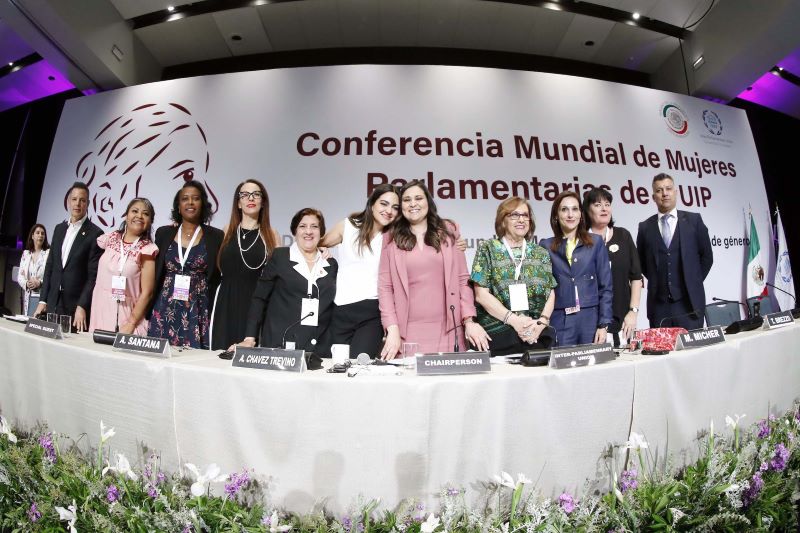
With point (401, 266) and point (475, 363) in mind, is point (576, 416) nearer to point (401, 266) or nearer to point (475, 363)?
point (475, 363)

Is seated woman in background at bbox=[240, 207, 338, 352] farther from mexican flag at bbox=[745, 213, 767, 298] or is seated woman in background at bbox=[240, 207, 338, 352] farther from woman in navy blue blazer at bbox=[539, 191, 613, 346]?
mexican flag at bbox=[745, 213, 767, 298]

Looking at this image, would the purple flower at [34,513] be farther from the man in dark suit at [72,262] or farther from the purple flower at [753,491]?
the man in dark suit at [72,262]

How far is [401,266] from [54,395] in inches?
50.4

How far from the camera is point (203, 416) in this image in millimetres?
1213

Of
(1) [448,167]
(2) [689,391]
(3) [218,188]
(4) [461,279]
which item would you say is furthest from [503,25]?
(2) [689,391]

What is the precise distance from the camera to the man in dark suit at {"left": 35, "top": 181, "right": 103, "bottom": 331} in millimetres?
3309

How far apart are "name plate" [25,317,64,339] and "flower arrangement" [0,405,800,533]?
0.32m

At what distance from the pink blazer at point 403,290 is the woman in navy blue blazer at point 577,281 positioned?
0.57m

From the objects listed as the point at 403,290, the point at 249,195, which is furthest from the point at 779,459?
the point at 249,195

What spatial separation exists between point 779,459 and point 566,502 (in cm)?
77

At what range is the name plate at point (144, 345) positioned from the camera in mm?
1435

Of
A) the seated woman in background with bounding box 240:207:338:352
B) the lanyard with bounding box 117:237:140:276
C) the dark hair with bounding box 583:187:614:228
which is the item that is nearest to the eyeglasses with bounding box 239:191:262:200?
the seated woman in background with bounding box 240:207:338:352

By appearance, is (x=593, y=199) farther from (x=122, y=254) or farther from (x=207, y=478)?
(x=122, y=254)

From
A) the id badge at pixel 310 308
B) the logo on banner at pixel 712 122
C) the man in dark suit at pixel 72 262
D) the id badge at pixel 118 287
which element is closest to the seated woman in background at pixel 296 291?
the id badge at pixel 310 308
